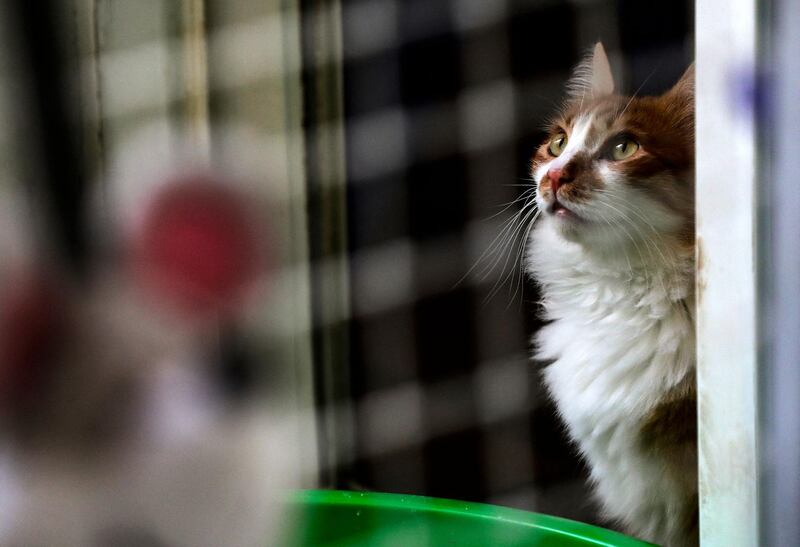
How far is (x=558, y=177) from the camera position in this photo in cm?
96

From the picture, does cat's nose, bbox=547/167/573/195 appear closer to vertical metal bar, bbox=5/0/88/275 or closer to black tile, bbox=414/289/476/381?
black tile, bbox=414/289/476/381

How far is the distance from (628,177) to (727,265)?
13.4 inches

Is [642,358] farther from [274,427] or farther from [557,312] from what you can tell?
[274,427]

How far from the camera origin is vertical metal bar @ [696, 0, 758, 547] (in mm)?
604

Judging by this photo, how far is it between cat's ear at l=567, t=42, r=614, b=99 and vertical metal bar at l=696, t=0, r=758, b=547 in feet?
1.54

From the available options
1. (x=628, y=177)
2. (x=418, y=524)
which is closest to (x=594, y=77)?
(x=628, y=177)

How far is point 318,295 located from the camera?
138 cm

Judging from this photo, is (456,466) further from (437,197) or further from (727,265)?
(727,265)

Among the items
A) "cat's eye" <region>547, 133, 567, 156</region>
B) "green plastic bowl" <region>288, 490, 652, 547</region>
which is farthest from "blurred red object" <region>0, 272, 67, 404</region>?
"cat's eye" <region>547, 133, 567, 156</region>

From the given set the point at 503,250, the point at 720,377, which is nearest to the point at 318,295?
the point at 503,250

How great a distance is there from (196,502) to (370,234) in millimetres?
1121

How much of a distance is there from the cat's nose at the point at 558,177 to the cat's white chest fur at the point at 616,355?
9 cm

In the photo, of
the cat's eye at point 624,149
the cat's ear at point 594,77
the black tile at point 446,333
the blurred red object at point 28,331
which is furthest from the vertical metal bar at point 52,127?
the black tile at point 446,333

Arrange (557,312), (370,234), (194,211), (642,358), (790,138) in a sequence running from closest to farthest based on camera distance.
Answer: (194,211)
(790,138)
(642,358)
(557,312)
(370,234)
